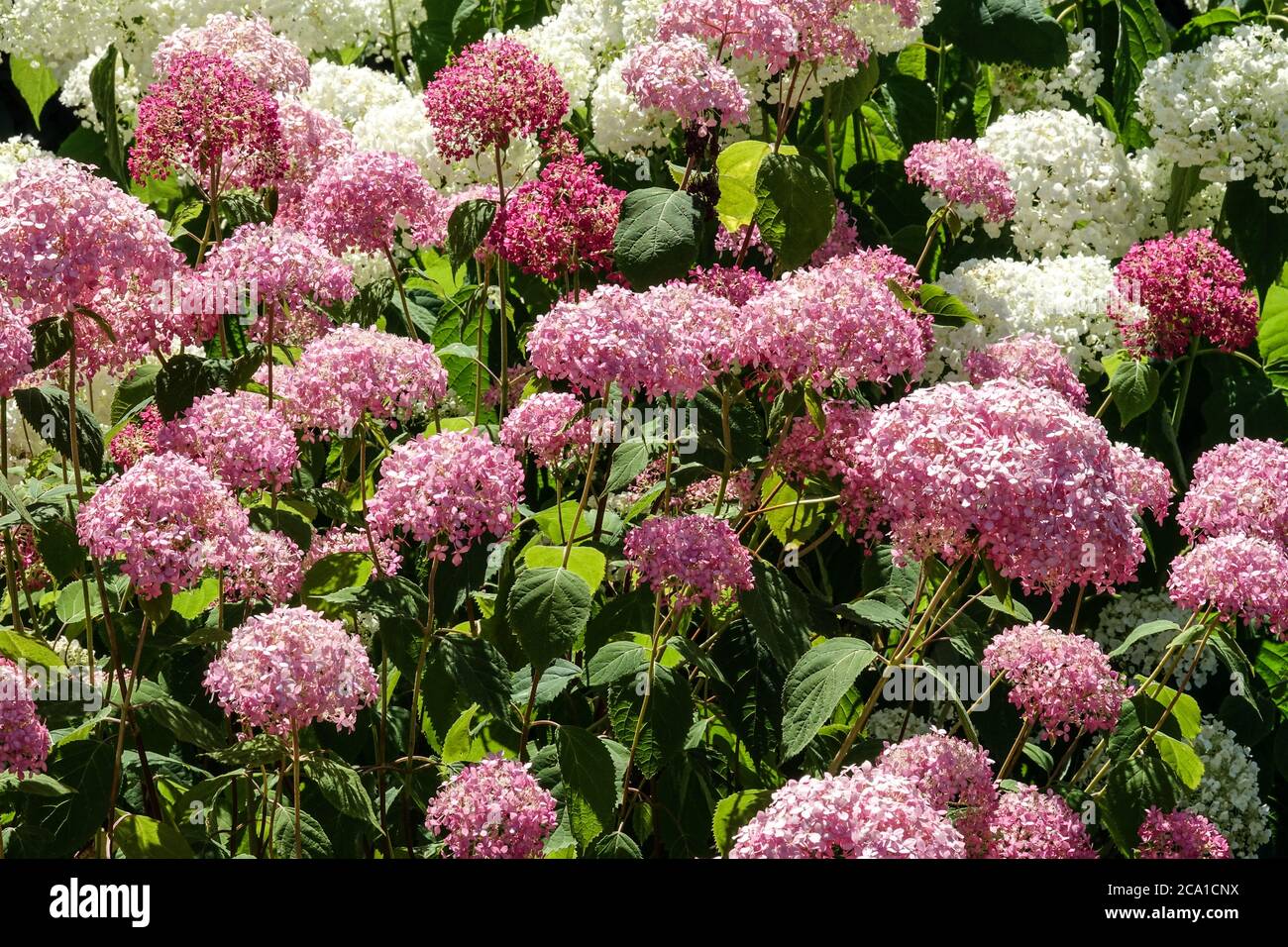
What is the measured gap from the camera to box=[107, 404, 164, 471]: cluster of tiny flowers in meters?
2.92

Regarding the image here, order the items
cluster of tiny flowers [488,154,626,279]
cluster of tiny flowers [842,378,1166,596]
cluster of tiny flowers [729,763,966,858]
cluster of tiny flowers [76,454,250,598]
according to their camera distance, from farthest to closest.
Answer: cluster of tiny flowers [488,154,626,279] → cluster of tiny flowers [76,454,250,598] → cluster of tiny flowers [842,378,1166,596] → cluster of tiny flowers [729,763,966,858]

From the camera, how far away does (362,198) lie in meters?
2.84

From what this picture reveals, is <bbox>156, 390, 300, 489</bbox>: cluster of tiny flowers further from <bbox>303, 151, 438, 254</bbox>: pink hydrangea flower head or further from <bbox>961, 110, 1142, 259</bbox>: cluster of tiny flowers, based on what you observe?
<bbox>961, 110, 1142, 259</bbox>: cluster of tiny flowers

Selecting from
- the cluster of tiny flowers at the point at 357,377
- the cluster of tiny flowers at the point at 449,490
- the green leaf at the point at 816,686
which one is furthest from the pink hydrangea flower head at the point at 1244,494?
the cluster of tiny flowers at the point at 357,377

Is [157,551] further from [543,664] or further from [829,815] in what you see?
[829,815]

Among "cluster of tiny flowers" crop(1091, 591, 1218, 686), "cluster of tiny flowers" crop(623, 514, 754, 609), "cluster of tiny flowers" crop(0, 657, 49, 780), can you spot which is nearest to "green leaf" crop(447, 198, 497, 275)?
"cluster of tiny flowers" crop(623, 514, 754, 609)

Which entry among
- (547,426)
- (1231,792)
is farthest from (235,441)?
(1231,792)

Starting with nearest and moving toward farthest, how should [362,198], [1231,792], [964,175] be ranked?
[362,198]
[964,175]
[1231,792]

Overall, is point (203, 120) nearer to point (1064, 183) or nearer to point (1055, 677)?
point (1055, 677)

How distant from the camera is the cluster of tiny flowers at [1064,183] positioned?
3.75 m

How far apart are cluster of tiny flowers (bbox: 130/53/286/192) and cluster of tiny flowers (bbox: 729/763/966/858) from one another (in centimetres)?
158

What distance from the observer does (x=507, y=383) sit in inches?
116

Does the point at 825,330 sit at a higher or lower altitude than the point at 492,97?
lower

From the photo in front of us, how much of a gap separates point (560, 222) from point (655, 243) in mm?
210
